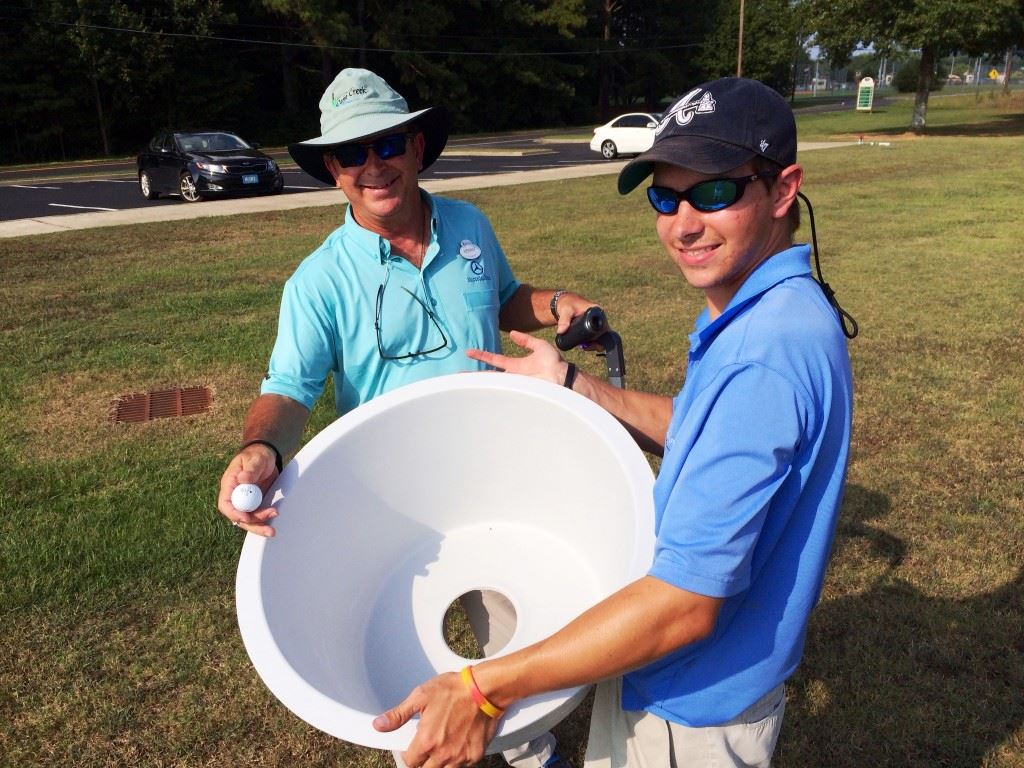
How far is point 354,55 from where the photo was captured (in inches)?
1471

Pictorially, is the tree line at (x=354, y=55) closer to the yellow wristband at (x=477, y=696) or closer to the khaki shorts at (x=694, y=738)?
the khaki shorts at (x=694, y=738)

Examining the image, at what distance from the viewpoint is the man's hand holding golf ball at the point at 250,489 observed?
1558 mm

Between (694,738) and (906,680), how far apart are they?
178 cm

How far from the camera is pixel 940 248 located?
9281 millimetres

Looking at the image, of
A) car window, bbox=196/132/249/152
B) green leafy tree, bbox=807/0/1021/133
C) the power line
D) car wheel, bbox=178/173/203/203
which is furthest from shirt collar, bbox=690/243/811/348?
the power line

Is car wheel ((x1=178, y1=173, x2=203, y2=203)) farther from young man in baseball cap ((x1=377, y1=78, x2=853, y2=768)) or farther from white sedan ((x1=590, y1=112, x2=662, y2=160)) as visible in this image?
young man in baseball cap ((x1=377, y1=78, x2=853, y2=768))

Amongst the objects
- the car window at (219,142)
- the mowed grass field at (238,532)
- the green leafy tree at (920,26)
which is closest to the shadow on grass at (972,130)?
the green leafy tree at (920,26)

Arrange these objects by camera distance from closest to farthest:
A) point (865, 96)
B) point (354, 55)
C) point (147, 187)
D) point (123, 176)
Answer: point (147, 187) < point (123, 176) < point (354, 55) < point (865, 96)

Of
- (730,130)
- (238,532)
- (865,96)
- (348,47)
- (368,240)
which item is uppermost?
(348,47)

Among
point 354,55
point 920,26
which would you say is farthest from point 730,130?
point 354,55

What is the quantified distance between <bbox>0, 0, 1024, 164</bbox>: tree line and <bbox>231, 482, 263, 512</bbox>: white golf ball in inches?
1165

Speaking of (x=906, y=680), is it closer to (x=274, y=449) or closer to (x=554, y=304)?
(x=554, y=304)

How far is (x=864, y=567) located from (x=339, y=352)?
2442 millimetres

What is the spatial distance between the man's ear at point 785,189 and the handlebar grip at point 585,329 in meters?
0.90
